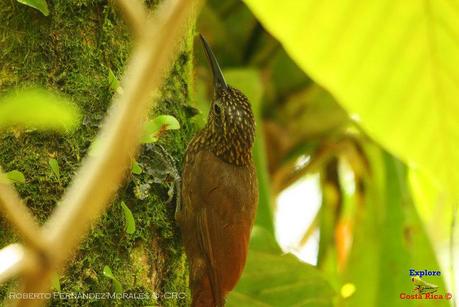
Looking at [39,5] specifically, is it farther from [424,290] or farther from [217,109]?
[424,290]

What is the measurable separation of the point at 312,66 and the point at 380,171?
2925 mm

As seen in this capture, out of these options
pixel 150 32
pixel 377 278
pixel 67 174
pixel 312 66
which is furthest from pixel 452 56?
pixel 377 278

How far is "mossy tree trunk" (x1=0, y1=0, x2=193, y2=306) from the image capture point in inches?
80.2

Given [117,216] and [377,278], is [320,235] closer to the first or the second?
[377,278]

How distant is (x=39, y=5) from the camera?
2109 mm

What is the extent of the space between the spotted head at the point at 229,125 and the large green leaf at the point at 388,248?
25.8 inches

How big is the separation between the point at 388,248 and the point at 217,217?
73cm

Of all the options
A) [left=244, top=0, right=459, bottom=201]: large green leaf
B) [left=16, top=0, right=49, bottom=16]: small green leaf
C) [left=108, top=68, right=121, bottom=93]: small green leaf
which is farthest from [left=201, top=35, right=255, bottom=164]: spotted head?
[left=244, top=0, right=459, bottom=201]: large green leaf

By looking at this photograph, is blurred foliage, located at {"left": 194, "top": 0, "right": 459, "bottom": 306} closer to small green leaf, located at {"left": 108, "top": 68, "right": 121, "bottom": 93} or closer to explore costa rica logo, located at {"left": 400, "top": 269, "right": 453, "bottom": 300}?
explore costa rica logo, located at {"left": 400, "top": 269, "right": 453, "bottom": 300}

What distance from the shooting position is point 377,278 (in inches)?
120

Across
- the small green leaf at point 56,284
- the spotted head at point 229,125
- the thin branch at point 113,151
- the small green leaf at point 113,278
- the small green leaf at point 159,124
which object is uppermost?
the spotted head at point 229,125

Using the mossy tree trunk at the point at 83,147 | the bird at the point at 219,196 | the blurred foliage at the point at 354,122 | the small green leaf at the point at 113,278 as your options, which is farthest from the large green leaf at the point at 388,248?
the small green leaf at the point at 113,278

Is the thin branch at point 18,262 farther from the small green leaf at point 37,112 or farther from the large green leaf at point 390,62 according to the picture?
the large green leaf at point 390,62

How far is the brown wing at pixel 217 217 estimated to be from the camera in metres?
2.79
